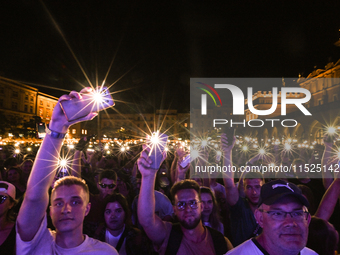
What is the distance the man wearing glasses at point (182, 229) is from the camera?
242 cm

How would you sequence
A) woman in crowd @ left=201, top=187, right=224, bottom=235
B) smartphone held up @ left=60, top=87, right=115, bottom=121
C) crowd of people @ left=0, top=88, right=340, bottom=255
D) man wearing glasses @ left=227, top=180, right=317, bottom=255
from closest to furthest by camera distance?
smartphone held up @ left=60, top=87, right=115, bottom=121 < crowd of people @ left=0, top=88, right=340, bottom=255 < man wearing glasses @ left=227, top=180, right=317, bottom=255 < woman in crowd @ left=201, top=187, right=224, bottom=235

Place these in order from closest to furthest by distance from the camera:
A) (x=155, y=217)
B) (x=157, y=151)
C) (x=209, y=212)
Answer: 1. (x=157, y=151)
2. (x=155, y=217)
3. (x=209, y=212)

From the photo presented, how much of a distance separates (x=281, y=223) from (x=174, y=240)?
3.94 ft

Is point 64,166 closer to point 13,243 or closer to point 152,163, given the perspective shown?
point 13,243

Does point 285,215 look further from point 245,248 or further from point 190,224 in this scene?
point 190,224

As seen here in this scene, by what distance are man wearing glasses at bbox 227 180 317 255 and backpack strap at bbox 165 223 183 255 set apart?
714 millimetres

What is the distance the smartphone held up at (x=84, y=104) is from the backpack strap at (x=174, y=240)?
1789mm

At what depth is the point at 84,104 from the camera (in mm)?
1692

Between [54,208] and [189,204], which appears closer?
[54,208]

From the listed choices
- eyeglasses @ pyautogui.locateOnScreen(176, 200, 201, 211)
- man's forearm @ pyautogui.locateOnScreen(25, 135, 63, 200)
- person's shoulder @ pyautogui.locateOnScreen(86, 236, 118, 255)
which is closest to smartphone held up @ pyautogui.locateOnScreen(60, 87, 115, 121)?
man's forearm @ pyautogui.locateOnScreen(25, 135, 63, 200)

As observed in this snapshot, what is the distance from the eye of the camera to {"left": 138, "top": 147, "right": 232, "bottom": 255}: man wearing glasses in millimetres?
2422

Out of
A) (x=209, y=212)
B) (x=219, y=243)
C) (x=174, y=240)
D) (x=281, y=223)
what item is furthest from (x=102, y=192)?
(x=281, y=223)

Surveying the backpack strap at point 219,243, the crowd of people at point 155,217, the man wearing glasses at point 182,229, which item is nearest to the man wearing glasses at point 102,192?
the crowd of people at point 155,217

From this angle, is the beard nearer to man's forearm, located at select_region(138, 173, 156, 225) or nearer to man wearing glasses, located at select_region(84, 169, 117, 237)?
man's forearm, located at select_region(138, 173, 156, 225)
